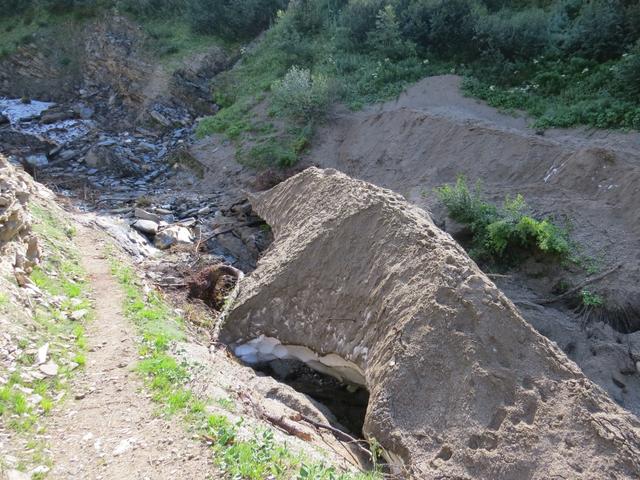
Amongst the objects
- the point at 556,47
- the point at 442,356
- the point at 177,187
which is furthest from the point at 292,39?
the point at 442,356

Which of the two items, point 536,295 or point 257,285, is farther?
point 536,295

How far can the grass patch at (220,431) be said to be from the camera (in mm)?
4930

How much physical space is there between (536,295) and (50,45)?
25.5 meters

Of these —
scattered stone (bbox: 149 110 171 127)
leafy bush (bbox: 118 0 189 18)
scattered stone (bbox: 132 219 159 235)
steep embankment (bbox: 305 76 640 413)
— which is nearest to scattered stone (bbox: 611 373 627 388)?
steep embankment (bbox: 305 76 640 413)

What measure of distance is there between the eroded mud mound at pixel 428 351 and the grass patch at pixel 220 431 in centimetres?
98

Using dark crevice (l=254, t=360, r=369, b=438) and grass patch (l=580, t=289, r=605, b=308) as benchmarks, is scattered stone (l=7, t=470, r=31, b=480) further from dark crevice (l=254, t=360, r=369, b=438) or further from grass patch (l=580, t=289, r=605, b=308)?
grass patch (l=580, t=289, r=605, b=308)

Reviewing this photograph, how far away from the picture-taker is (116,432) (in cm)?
548

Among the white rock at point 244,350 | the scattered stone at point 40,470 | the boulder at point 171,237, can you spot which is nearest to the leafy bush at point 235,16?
the boulder at point 171,237

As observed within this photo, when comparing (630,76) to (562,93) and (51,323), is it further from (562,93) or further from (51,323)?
(51,323)

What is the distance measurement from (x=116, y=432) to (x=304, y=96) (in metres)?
13.4

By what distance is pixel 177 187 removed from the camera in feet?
57.8

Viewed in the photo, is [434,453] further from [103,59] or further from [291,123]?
[103,59]

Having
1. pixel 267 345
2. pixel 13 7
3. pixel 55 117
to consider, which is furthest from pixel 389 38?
pixel 13 7

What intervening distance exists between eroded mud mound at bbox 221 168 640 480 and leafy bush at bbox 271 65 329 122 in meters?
8.90
